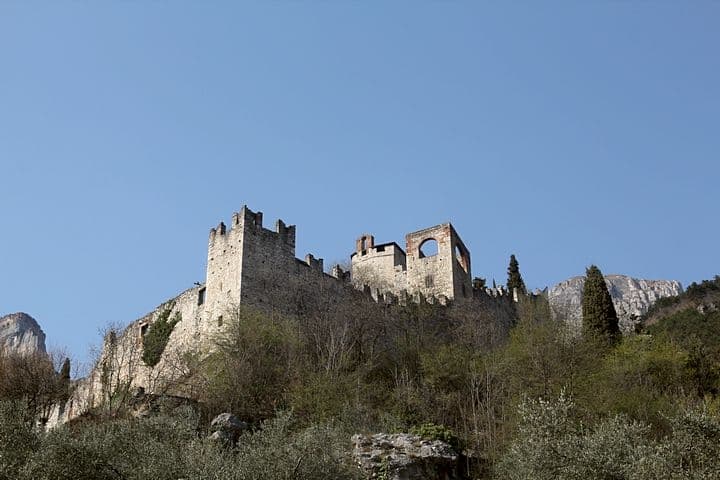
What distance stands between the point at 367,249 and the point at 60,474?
1212 inches

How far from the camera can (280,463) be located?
66.6 ft

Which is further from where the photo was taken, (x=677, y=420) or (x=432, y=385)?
(x=432, y=385)

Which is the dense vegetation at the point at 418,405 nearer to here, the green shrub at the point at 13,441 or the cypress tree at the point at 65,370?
the green shrub at the point at 13,441

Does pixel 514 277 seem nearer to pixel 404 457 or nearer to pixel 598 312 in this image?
pixel 598 312

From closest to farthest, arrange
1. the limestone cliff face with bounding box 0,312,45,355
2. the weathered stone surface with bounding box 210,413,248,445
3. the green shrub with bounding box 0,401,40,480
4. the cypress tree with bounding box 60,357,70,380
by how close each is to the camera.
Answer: the green shrub with bounding box 0,401,40,480, the weathered stone surface with bounding box 210,413,248,445, the cypress tree with bounding box 60,357,70,380, the limestone cliff face with bounding box 0,312,45,355

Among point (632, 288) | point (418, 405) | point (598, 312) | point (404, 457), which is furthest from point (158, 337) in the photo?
point (632, 288)

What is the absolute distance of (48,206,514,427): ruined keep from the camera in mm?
35438

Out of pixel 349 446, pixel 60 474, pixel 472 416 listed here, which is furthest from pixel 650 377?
pixel 60 474

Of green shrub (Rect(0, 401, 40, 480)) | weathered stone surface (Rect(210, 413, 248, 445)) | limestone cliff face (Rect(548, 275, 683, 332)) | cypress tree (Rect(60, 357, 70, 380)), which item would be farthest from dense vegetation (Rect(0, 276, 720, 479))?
limestone cliff face (Rect(548, 275, 683, 332))

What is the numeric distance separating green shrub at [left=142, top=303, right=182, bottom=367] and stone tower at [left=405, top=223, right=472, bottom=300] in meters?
13.4

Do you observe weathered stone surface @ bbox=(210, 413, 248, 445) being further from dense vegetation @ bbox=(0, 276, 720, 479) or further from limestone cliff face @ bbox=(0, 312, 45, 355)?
limestone cliff face @ bbox=(0, 312, 45, 355)

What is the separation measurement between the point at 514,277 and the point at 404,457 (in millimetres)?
30089

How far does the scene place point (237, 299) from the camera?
35.2 metres

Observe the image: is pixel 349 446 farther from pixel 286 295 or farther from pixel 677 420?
pixel 286 295
